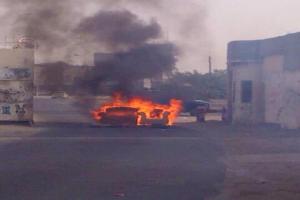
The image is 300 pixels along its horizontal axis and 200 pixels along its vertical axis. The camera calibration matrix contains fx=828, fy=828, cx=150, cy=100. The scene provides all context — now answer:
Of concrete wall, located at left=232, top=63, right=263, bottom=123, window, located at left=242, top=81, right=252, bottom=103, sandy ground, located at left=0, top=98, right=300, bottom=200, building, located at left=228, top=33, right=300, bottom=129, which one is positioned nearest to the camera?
sandy ground, located at left=0, top=98, right=300, bottom=200

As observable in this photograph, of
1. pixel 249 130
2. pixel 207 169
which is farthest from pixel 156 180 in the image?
pixel 249 130

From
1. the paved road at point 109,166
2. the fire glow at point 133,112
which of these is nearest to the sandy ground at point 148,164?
the paved road at point 109,166

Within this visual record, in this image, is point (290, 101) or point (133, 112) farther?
point (133, 112)

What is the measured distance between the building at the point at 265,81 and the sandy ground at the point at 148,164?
10.1 feet

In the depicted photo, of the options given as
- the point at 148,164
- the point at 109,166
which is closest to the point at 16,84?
the point at 148,164

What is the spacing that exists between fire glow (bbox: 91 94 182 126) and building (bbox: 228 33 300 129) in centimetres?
474

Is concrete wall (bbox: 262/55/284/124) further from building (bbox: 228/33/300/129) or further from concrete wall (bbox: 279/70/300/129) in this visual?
concrete wall (bbox: 279/70/300/129)

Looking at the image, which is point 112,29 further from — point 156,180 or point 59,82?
point 156,180

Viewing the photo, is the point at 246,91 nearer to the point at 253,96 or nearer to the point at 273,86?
the point at 253,96

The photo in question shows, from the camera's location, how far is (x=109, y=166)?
69.6ft

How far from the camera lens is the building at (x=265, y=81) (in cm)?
3988

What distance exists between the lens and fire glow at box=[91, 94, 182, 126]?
41.7 meters

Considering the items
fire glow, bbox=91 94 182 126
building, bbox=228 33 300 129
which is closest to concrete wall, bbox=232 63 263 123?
building, bbox=228 33 300 129

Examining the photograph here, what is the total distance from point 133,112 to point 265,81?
793 cm
